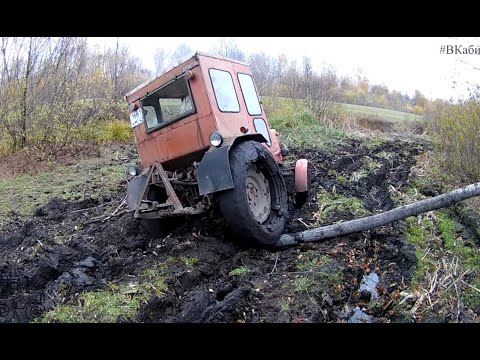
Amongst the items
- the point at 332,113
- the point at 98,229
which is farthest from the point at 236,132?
the point at 332,113

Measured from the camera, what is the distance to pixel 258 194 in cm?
510

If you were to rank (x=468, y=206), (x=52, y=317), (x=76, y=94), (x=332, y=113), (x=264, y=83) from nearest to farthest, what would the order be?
(x=52, y=317) < (x=468, y=206) < (x=76, y=94) < (x=332, y=113) < (x=264, y=83)

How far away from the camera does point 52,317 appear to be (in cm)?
342

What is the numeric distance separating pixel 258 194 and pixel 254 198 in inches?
5.0

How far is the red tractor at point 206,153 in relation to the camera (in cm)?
447

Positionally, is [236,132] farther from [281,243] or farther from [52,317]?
[52,317]

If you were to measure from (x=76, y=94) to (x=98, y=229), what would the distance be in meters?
5.66

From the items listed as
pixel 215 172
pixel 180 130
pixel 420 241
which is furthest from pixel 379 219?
pixel 180 130

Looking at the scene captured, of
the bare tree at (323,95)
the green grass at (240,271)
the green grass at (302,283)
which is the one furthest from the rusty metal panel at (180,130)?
the bare tree at (323,95)

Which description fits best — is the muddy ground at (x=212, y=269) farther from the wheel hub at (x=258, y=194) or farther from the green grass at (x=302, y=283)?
the wheel hub at (x=258, y=194)

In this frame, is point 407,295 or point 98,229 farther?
point 98,229

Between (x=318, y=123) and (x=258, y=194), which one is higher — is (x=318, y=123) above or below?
above

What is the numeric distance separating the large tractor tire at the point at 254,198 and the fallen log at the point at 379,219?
0.23 metres

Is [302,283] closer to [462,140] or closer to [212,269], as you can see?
[212,269]
